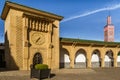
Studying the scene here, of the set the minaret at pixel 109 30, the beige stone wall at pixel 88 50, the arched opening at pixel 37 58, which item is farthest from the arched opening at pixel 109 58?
the minaret at pixel 109 30

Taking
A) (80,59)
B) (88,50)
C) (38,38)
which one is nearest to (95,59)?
(88,50)

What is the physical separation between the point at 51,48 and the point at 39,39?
6.88ft

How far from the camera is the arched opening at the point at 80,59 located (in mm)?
30812

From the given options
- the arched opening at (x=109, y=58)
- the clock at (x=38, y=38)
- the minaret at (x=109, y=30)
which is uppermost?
the minaret at (x=109, y=30)

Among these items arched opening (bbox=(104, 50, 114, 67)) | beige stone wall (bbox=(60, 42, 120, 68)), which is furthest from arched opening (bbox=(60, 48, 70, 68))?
arched opening (bbox=(104, 50, 114, 67))

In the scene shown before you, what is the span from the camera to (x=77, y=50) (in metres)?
29.9

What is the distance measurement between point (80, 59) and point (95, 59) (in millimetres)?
3228

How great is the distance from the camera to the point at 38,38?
23938 mm

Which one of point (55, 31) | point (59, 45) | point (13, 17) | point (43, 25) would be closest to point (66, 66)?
point (59, 45)

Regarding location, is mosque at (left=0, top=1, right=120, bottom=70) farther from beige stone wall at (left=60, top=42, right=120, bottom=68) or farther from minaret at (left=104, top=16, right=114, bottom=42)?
minaret at (left=104, top=16, right=114, bottom=42)

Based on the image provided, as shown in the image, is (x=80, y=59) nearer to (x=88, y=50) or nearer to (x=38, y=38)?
(x=88, y=50)

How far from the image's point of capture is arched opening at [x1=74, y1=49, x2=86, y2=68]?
30.8m

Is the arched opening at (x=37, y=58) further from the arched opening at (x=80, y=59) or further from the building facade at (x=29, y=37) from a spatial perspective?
the arched opening at (x=80, y=59)

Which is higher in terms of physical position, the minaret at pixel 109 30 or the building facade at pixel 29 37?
the minaret at pixel 109 30
